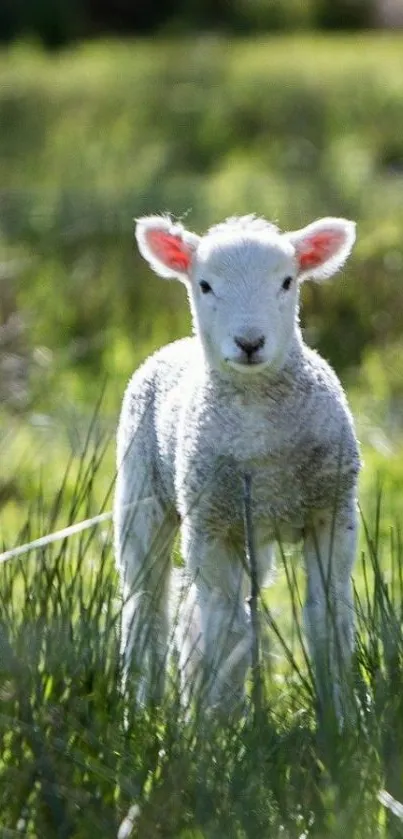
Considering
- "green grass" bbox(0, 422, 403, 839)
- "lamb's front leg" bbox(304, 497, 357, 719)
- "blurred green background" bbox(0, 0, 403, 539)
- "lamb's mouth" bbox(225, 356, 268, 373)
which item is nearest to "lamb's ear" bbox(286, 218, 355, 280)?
"lamb's mouth" bbox(225, 356, 268, 373)

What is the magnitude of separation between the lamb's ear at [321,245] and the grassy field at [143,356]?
0.34 metres

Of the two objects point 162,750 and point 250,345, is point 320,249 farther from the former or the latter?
point 162,750

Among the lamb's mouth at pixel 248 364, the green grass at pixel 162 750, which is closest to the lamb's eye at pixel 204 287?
the lamb's mouth at pixel 248 364

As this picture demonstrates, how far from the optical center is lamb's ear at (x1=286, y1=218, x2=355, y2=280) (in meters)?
5.18

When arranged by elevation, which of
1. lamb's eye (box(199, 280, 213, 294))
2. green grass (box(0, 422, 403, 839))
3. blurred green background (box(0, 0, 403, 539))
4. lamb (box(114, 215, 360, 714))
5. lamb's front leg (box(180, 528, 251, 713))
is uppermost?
blurred green background (box(0, 0, 403, 539))

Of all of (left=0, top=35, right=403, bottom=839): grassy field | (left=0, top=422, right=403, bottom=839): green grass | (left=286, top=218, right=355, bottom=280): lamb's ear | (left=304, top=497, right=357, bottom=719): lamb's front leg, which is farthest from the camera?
(left=286, top=218, right=355, bottom=280): lamb's ear

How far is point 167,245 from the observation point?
5.28m

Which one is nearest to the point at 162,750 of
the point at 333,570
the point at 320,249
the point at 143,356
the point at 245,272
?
the point at 333,570

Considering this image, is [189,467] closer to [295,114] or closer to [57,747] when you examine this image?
[57,747]

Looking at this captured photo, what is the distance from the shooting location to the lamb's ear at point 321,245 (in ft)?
17.0

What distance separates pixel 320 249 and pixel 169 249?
1.40 ft

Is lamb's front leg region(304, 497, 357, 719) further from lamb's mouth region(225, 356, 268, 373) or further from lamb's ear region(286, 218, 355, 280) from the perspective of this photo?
lamb's ear region(286, 218, 355, 280)

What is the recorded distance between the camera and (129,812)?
148 inches

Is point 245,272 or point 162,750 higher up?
point 245,272
